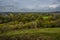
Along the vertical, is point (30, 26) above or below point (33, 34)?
above

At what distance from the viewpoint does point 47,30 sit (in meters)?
2.87

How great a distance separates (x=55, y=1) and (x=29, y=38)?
3.76 ft

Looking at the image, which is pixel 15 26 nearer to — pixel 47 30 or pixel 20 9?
pixel 20 9

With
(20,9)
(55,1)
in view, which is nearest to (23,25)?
(20,9)

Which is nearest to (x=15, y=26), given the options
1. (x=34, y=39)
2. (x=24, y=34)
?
(x=24, y=34)

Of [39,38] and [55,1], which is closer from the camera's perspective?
[39,38]

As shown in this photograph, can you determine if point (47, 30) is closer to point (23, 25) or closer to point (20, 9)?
point (23, 25)

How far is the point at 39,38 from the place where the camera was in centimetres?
284

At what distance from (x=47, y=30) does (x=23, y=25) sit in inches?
23.8

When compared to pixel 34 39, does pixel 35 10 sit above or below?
above

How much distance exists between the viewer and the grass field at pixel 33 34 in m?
2.83

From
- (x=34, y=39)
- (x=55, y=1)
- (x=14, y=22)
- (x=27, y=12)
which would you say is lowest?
(x=34, y=39)

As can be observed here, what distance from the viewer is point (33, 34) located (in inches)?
113

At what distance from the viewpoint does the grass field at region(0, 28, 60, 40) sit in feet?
9.28
